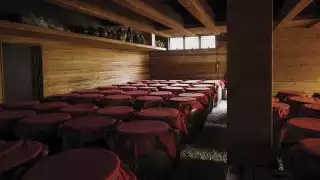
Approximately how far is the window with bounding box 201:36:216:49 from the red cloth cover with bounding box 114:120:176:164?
290 inches

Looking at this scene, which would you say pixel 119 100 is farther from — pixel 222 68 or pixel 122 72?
pixel 222 68

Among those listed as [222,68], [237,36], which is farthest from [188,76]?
[237,36]

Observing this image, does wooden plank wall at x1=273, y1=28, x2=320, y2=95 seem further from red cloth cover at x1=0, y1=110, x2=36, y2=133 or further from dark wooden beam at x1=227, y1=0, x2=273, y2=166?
red cloth cover at x1=0, y1=110, x2=36, y2=133

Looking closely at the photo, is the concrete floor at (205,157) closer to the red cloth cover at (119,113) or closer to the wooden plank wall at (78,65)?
the red cloth cover at (119,113)

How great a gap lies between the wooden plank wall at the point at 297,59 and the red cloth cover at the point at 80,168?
7575 millimetres

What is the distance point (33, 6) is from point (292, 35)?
7.09m

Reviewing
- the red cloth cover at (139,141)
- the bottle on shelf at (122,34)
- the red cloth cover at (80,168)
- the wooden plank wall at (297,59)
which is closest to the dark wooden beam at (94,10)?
the bottle on shelf at (122,34)

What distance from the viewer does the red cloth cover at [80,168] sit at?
1.50 meters

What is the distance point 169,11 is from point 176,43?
5800 millimetres

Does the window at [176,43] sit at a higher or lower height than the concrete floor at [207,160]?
higher

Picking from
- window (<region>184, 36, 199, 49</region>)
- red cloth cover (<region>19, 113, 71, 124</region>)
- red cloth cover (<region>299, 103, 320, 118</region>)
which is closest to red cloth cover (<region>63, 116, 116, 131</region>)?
red cloth cover (<region>19, 113, 71, 124</region>)

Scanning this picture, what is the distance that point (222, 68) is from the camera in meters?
9.05

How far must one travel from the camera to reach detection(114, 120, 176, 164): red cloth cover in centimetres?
234

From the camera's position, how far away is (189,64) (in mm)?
9359
